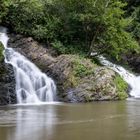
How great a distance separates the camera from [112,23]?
26.1 m

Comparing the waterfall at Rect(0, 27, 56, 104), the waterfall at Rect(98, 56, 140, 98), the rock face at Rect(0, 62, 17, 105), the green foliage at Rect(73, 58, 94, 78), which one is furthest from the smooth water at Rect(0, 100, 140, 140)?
the waterfall at Rect(98, 56, 140, 98)

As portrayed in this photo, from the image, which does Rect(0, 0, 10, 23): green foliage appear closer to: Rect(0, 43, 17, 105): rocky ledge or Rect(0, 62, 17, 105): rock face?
Rect(0, 43, 17, 105): rocky ledge

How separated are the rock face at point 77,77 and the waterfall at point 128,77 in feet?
6.78

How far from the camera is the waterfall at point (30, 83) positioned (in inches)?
810

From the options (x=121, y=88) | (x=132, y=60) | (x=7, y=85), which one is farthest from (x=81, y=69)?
(x=132, y=60)

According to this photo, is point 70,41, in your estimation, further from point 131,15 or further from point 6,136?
point 6,136

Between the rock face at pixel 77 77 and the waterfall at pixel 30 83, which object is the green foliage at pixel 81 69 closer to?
the rock face at pixel 77 77

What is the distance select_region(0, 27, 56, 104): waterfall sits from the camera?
810 inches

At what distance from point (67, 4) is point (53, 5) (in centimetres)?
182

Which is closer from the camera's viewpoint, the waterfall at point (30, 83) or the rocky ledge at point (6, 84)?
the rocky ledge at point (6, 84)

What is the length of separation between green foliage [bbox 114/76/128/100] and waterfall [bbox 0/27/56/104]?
3.69 m

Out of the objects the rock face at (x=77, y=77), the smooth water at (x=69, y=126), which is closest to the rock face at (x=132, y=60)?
the rock face at (x=77, y=77)

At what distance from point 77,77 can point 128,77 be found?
600cm

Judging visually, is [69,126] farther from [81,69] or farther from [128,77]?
[128,77]
